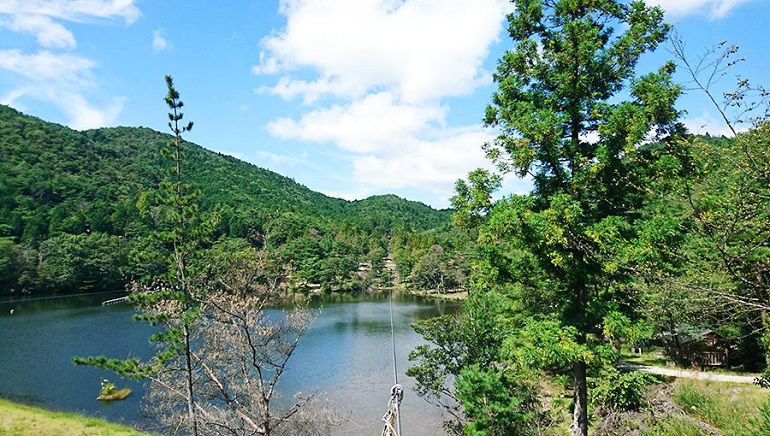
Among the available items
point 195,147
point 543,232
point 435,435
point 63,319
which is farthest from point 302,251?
point 195,147

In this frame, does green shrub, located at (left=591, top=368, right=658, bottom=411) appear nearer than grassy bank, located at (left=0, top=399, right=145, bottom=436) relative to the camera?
No

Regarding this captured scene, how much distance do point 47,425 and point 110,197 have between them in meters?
90.9

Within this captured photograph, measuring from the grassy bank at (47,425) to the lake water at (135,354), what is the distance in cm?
435

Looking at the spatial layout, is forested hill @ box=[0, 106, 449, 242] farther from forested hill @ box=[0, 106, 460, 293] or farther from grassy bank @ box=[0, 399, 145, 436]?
grassy bank @ box=[0, 399, 145, 436]

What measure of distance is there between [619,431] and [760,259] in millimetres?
6840

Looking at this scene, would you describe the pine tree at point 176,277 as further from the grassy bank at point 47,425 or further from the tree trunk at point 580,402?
the tree trunk at point 580,402

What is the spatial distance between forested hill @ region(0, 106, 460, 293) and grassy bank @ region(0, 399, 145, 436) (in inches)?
605

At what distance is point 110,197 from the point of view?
289 feet

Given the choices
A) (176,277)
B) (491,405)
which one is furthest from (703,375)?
(176,277)

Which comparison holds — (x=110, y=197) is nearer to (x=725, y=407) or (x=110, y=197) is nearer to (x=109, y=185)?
(x=109, y=185)

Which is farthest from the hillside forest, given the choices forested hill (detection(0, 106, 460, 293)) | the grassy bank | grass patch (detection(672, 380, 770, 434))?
forested hill (detection(0, 106, 460, 293))

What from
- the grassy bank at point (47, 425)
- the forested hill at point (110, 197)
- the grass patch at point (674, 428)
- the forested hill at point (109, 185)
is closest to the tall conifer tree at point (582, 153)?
the grass patch at point (674, 428)

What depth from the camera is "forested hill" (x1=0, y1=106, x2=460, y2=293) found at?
63.8 meters

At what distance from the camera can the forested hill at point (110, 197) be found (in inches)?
2514
